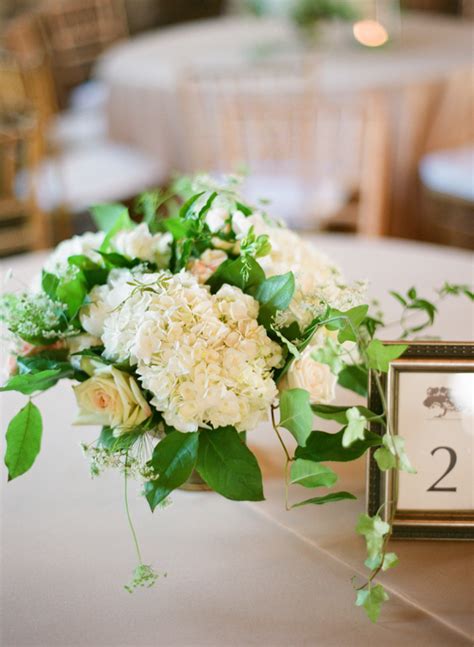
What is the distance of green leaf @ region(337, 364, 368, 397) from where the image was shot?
3.61ft

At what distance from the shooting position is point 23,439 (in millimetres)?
990

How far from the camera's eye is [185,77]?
9.78 feet

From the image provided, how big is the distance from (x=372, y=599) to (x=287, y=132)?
224 cm

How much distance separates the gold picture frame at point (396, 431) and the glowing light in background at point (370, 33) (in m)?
3.15

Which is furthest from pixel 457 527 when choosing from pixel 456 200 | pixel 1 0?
pixel 1 0

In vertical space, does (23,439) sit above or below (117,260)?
below

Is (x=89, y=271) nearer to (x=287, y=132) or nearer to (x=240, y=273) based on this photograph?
(x=240, y=273)

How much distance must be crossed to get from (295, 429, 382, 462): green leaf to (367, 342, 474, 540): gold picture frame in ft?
0.11

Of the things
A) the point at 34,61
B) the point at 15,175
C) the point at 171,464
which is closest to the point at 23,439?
the point at 171,464

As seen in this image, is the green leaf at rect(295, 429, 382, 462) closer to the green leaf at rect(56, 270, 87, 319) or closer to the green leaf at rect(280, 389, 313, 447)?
the green leaf at rect(280, 389, 313, 447)

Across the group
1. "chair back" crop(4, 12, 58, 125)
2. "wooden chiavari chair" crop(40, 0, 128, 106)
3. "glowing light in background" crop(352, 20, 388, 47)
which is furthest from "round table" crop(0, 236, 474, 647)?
"wooden chiavari chair" crop(40, 0, 128, 106)

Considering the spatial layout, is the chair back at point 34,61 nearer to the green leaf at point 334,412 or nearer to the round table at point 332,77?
the round table at point 332,77

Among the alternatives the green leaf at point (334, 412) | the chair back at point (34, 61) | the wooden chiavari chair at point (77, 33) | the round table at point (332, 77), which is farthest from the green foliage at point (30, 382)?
the wooden chiavari chair at point (77, 33)

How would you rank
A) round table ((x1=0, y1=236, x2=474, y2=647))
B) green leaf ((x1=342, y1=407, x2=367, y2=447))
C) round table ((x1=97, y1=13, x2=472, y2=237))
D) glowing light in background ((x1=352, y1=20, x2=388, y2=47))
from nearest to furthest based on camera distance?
green leaf ((x1=342, y1=407, x2=367, y2=447)) → round table ((x1=0, y1=236, x2=474, y2=647)) → round table ((x1=97, y1=13, x2=472, y2=237)) → glowing light in background ((x1=352, y1=20, x2=388, y2=47))
